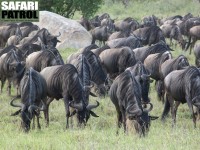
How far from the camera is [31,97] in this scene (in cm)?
871

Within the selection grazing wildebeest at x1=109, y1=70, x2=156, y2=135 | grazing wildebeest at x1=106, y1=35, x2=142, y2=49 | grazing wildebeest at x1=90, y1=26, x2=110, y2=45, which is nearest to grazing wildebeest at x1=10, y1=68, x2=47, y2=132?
grazing wildebeest at x1=109, y1=70, x2=156, y2=135

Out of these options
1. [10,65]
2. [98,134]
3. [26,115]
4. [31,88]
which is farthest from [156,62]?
[98,134]

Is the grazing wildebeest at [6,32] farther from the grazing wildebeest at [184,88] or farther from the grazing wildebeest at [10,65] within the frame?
the grazing wildebeest at [184,88]

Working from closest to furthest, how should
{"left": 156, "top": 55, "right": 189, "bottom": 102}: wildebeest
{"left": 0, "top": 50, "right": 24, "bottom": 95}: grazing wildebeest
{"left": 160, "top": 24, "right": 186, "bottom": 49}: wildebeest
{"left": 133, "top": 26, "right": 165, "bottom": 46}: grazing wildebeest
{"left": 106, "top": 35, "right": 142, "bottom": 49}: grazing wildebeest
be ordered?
{"left": 156, "top": 55, "right": 189, "bottom": 102}: wildebeest, {"left": 0, "top": 50, "right": 24, "bottom": 95}: grazing wildebeest, {"left": 106, "top": 35, "right": 142, "bottom": 49}: grazing wildebeest, {"left": 133, "top": 26, "right": 165, "bottom": 46}: grazing wildebeest, {"left": 160, "top": 24, "right": 186, "bottom": 49}: wildebeest

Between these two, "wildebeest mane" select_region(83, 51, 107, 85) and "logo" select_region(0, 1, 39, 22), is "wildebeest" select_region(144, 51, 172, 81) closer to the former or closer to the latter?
"wildebeest mane" select_region(83, 51, 107, 85)

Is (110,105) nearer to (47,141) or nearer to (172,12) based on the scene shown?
(47,141)

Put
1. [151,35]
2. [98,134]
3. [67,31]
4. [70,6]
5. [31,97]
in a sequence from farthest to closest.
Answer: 1. [70,6]
2. [67,31]
3. [151,35]
4. [31,97]
5. [98,134]

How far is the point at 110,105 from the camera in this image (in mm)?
11477

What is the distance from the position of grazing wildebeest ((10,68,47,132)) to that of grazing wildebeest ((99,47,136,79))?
3.86 metres

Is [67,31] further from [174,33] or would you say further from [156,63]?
[156,63]

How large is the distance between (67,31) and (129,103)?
43.6 feet

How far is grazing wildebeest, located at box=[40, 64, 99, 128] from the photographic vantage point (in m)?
8.84

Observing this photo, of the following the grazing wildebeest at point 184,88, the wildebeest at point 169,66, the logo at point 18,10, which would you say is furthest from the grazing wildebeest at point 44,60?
the logo at point 18,10

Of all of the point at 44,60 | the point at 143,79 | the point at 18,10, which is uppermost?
the point at 143,79
